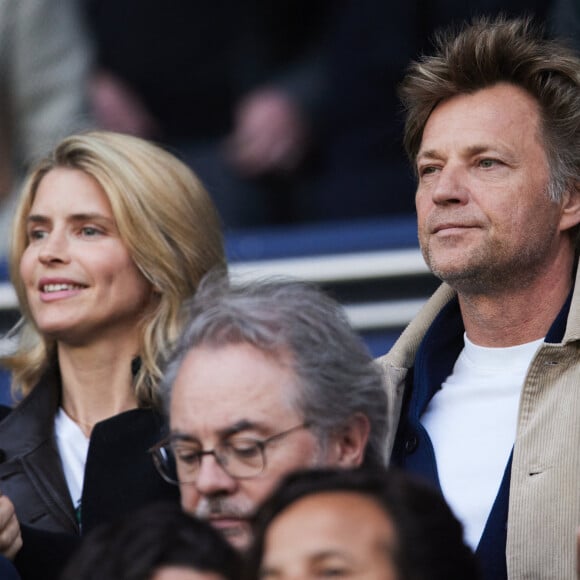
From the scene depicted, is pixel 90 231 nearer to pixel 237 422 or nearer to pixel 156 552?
pixel 237 422

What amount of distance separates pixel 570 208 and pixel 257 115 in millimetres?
1561

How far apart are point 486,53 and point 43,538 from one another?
142 centimetres

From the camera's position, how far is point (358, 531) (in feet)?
6.43

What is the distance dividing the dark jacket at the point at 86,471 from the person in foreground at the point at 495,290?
588mm

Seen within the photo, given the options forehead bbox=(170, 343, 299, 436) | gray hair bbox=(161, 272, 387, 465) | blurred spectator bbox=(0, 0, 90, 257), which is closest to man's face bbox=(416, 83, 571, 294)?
gray hair bbox=(161, 272, 387, 465)

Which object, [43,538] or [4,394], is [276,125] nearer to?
[4,394]

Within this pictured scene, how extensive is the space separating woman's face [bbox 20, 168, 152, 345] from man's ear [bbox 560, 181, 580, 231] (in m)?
1.04

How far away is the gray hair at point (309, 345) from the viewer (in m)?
2.57

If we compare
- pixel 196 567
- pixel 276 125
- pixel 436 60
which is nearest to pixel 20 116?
pixel 276 125

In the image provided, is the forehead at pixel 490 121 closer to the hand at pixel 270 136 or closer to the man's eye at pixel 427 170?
the man's eye at pixel 427 170

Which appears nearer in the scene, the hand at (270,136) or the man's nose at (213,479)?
the man's nose at (213,479)

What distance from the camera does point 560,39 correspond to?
3.51m

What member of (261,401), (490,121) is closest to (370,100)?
(490,121)

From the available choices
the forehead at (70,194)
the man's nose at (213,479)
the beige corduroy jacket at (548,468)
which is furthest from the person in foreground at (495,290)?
the forehead at (70,194)
